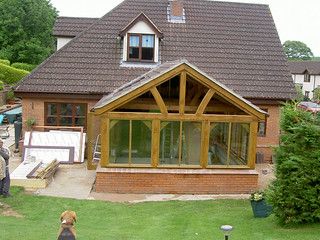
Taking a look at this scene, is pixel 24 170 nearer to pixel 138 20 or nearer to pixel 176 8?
pixel 138 20

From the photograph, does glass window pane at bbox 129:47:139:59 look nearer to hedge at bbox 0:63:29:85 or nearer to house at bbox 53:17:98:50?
house at bbox 53:17:98:50

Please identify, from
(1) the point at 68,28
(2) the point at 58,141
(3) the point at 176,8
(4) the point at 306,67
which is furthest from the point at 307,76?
(2) the point at 58,141

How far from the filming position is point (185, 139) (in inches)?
600

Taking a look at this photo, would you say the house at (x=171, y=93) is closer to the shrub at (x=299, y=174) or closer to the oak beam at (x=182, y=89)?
the oak beam at (x=182, y=89)

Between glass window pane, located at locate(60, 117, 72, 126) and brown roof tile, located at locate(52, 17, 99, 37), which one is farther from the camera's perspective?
brown roof tile, located at locate(52, 17, 99, 37)

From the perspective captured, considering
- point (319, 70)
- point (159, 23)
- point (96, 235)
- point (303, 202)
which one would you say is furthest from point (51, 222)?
point (319, 70)

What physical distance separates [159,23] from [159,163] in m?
9.68

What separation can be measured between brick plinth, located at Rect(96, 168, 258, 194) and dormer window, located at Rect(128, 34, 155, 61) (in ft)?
24.3

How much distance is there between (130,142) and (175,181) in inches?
74.1

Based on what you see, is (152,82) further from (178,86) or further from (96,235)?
(96,235)

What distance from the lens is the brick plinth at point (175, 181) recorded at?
1499cm

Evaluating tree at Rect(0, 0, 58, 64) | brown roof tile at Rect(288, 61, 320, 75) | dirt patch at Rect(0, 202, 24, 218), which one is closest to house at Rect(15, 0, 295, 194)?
dirt patch at Rect(0, 202, 24, 218)

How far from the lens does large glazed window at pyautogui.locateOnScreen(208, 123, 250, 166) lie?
15297 millimetres

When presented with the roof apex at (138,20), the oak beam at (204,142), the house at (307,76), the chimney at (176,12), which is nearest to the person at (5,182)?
the oak beam at (204,142)
